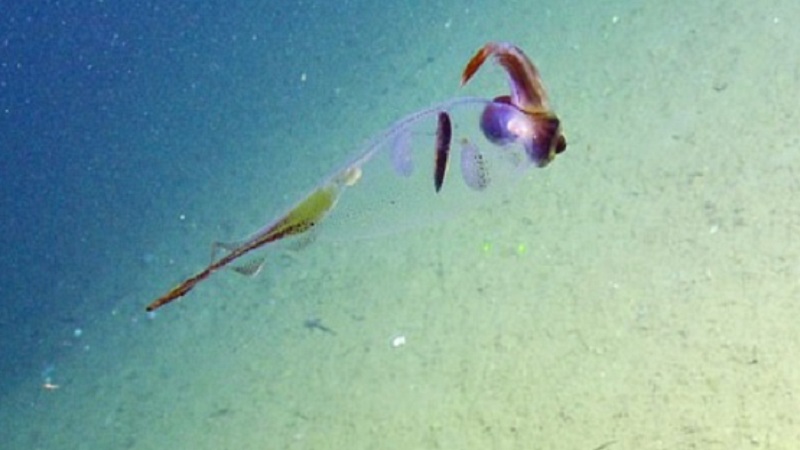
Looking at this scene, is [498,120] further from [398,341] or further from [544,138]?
[398,341]

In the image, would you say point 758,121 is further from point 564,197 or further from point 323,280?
point 323,280

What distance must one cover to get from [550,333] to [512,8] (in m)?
0.66

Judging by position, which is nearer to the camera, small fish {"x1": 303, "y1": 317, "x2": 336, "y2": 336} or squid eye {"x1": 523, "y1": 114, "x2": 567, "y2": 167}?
squid eye {"x1": 523, "y1": 114, "x2": 567, "y2": 167}

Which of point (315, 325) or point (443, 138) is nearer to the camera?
point (443, 138)

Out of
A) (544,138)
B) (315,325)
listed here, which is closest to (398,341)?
(315,325)

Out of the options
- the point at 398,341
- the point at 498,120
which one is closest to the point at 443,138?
the point at 498,120

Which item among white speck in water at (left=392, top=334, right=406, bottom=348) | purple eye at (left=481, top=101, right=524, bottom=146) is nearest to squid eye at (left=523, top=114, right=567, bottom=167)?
purple eye at (left=481, top=101, right=524, bottom=146)

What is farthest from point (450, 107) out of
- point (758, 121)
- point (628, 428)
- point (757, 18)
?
point (757, 18)

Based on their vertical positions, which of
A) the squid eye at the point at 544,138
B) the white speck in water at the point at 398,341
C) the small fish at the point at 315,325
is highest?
the small fish at the point at 315,325

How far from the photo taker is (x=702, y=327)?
1.10m

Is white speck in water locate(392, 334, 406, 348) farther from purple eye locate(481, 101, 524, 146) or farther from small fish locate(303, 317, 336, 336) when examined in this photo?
purple eye locate(481, 101, 524, 146)

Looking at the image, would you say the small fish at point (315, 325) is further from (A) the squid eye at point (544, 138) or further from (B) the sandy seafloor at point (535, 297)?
(A) the squid eye at point (544, 138)

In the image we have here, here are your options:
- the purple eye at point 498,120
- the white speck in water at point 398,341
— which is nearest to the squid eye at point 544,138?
the purple eye at point 498,120

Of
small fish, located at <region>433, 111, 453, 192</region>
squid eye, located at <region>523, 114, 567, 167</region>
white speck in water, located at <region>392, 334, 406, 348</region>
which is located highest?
small fish, located at <region>433, 111, 453, 192</region>
